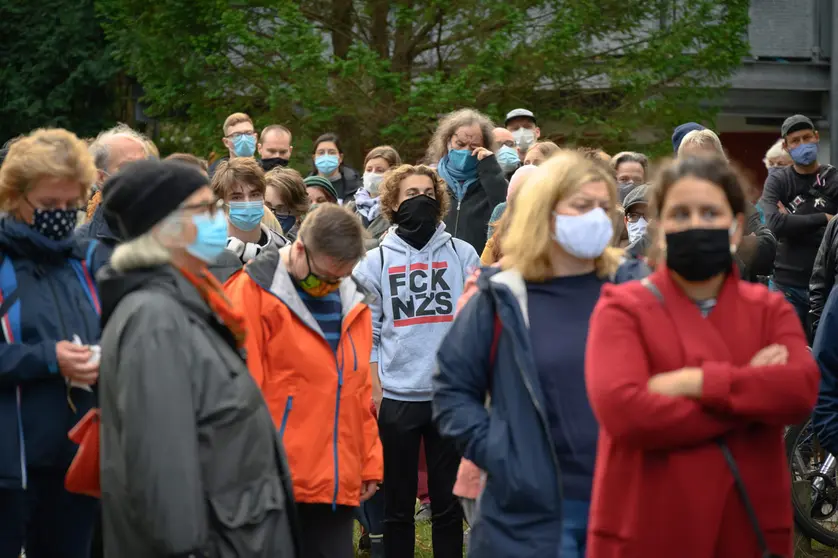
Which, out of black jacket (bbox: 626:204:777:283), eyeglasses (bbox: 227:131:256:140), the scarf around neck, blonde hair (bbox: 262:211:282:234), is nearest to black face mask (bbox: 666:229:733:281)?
black jacket (bbox: 626:204:777:283)

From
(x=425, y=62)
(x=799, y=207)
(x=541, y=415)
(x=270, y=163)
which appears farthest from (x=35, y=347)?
(x=425, y=62)

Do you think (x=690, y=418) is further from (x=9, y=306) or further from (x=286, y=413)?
(x=9, y=306)

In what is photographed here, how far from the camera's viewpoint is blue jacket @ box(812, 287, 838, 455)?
5145mm

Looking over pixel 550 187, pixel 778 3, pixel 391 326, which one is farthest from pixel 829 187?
pixel 778 3

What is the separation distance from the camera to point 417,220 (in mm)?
7660

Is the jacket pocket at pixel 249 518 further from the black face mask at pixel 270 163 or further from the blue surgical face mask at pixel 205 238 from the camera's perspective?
the black face mask at pixel 270 163

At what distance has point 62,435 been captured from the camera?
5297mm

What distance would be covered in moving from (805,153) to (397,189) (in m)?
4.55

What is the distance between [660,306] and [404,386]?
3.61 m

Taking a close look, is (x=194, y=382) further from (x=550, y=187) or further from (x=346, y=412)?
(x=346, y=412)

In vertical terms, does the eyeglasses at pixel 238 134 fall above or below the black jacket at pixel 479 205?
above

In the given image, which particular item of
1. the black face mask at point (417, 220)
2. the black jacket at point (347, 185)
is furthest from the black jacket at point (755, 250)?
the black jacket at point (347, 185)

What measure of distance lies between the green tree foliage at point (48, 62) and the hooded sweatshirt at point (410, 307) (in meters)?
17.4

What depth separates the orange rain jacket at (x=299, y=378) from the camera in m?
5.96
